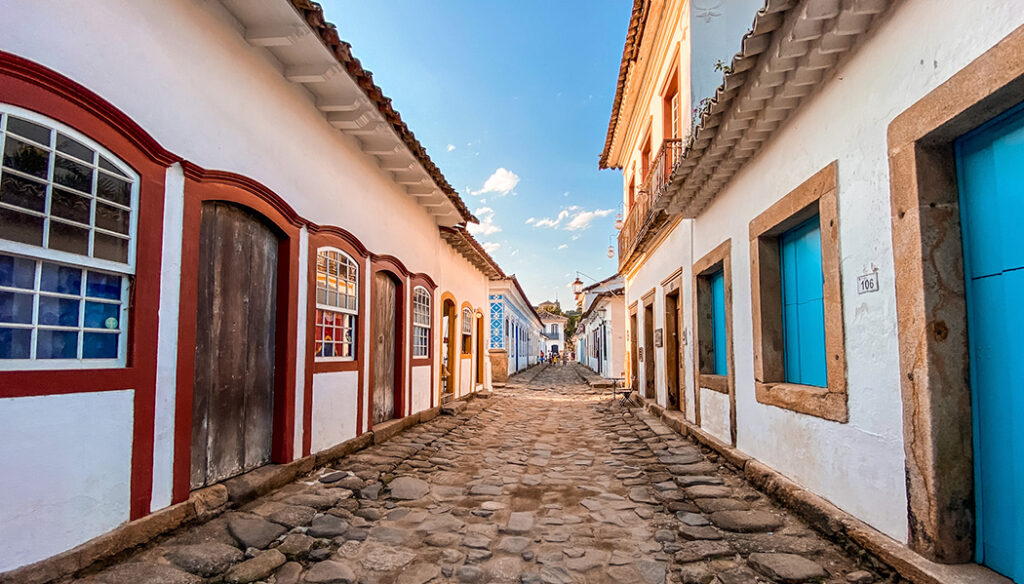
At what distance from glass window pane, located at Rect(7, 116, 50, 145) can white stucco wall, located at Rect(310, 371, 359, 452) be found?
3238mm

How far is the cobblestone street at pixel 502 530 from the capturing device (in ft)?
10.4

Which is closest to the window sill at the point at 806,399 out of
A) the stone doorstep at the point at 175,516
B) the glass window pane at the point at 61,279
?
the stone doorstep at the point at 175,516

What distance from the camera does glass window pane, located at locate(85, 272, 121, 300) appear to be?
3.02m

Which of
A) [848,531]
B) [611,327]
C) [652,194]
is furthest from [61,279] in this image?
[611,327]

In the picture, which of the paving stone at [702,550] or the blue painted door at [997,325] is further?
the paving stone at [702,550]

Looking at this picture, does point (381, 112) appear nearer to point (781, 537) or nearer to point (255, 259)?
point (255, 259)

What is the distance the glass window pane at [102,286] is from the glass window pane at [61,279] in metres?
0.05

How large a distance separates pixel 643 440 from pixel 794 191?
14.9 ft

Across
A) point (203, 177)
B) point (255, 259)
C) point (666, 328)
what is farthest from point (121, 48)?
point (666, 328)

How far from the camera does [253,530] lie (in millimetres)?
3646

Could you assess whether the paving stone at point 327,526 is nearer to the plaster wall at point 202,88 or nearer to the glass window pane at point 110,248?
the glass window pane at point 110,248

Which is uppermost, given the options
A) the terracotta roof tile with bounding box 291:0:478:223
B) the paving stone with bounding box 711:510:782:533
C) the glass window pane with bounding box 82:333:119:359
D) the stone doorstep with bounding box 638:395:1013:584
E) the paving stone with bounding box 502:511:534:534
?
the terracotta roof tile with bounding box 291:0:478:223

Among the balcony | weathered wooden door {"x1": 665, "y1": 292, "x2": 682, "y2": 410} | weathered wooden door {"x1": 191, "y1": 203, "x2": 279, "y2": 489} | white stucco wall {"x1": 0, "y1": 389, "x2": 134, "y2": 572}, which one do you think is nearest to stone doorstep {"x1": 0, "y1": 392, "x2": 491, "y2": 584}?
white stucco wall {"x1": 0, "y1": 389, "x2": 134, "y2": 572}

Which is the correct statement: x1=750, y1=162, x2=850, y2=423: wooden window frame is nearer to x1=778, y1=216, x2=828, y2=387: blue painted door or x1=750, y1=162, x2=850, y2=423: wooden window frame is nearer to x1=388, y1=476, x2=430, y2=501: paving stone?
x1=778, y1=216, x2=828, y2=387: blue painted door
